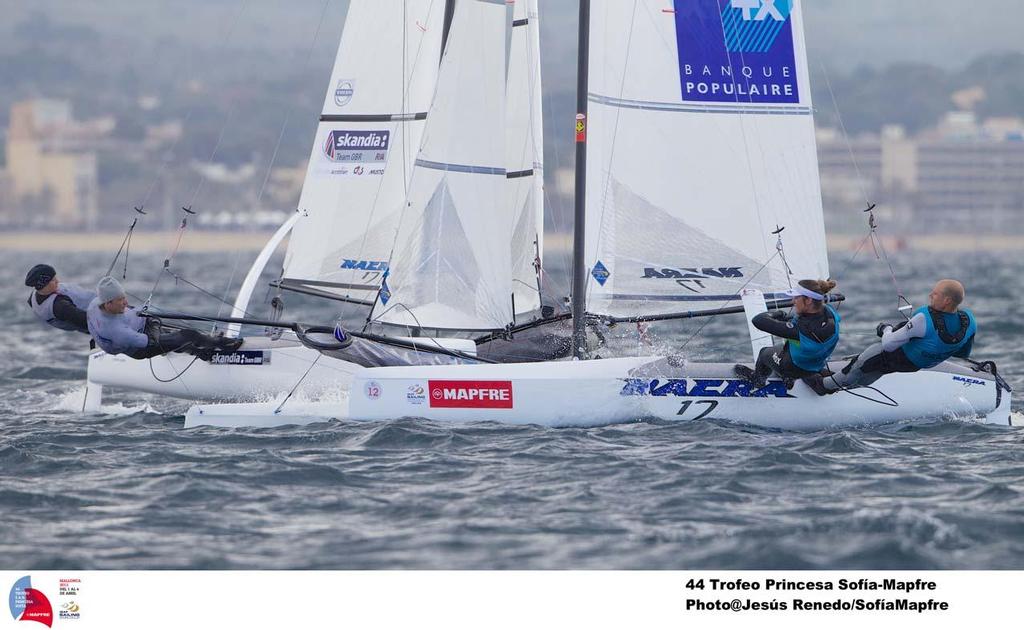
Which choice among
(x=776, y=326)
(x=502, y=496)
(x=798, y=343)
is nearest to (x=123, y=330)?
(x=502, y=496)

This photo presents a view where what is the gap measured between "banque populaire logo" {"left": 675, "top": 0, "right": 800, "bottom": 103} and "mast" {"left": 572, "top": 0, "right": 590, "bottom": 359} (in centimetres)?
67

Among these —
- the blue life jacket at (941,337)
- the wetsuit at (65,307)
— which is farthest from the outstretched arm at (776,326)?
the wetsuit at (65,307)

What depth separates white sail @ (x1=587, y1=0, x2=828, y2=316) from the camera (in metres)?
9.56

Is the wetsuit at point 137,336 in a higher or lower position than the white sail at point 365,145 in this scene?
lower

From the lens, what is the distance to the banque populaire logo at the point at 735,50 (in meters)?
9.62

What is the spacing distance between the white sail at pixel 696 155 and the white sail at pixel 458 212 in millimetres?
651

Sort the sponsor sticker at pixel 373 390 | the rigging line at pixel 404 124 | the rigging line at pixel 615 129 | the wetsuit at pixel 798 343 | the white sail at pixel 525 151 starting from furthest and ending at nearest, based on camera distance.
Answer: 1. the rigging line at pixel 404 124
2. the white sail at pixel 525 151
3. the rigging line at pixel 615 129
4. the sponsor sticker at pixel 373 390
5. the wetsuit at pixel 798 343

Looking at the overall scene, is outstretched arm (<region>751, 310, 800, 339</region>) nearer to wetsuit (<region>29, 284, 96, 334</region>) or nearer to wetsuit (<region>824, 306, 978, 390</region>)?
wetsuit (<region>824, 306, 978, 390</region>)

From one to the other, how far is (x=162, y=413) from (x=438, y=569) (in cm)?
464

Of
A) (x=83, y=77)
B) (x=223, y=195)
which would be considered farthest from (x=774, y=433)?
(x=83, y=77)

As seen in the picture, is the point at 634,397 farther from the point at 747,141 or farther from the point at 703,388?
the point at 747,141

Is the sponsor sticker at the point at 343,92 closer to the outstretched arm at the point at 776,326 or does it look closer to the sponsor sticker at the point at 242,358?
the sponsor sticker at the point at 242,358
